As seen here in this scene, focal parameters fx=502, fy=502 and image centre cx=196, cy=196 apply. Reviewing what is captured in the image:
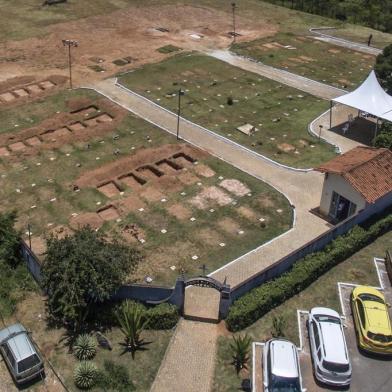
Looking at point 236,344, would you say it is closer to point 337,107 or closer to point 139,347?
point 139,347

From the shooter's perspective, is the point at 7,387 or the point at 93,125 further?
the point at 93,125

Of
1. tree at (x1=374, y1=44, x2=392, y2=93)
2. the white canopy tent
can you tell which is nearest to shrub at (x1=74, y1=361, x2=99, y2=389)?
the white canopy tent

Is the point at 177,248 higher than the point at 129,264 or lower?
lower

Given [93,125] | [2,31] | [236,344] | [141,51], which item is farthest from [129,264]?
[2,31]

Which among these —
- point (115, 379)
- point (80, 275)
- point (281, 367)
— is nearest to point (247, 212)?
point (281, 367)

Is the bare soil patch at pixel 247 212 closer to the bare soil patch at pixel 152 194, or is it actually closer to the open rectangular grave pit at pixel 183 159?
the bare soil patch at pixel 152 194

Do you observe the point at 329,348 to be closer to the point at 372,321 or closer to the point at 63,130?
the point at 372,321

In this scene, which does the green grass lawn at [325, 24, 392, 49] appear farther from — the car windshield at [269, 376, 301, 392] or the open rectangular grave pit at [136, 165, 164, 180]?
the car windshield at [269, 376, 301, 392]
